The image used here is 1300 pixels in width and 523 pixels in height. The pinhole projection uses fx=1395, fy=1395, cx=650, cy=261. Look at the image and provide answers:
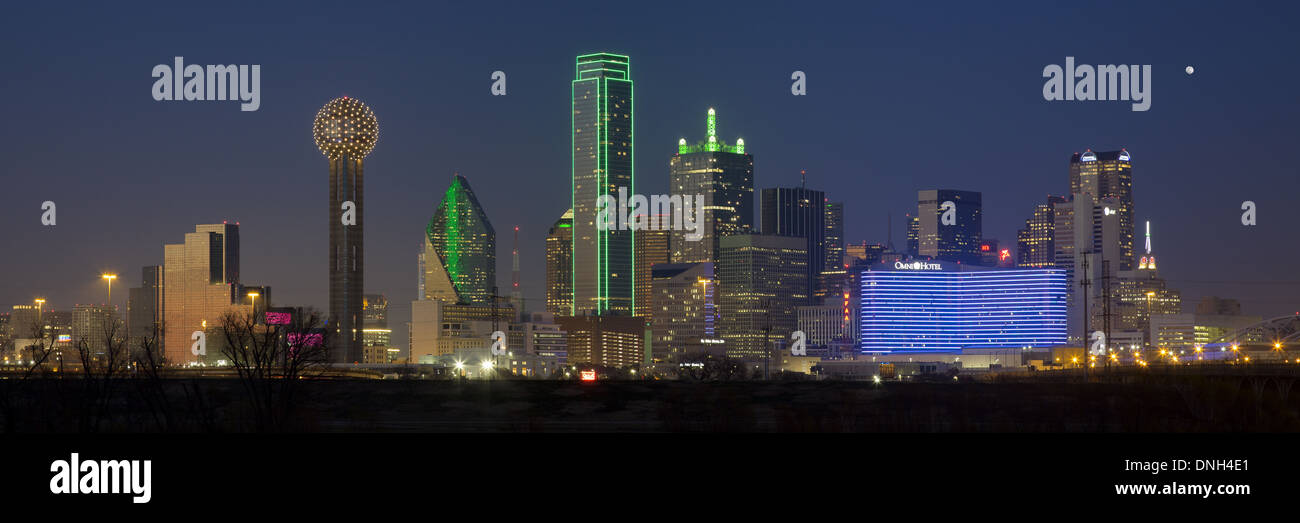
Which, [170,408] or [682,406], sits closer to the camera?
[170,408]

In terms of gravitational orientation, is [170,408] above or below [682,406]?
above

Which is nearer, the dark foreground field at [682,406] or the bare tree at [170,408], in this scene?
the bare tree at [170,408]

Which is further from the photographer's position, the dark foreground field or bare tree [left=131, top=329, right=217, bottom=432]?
the dark foreground field

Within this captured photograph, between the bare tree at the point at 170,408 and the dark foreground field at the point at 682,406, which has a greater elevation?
the bare tree at the point at 170,408

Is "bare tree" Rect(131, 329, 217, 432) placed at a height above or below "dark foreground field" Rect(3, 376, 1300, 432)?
above
